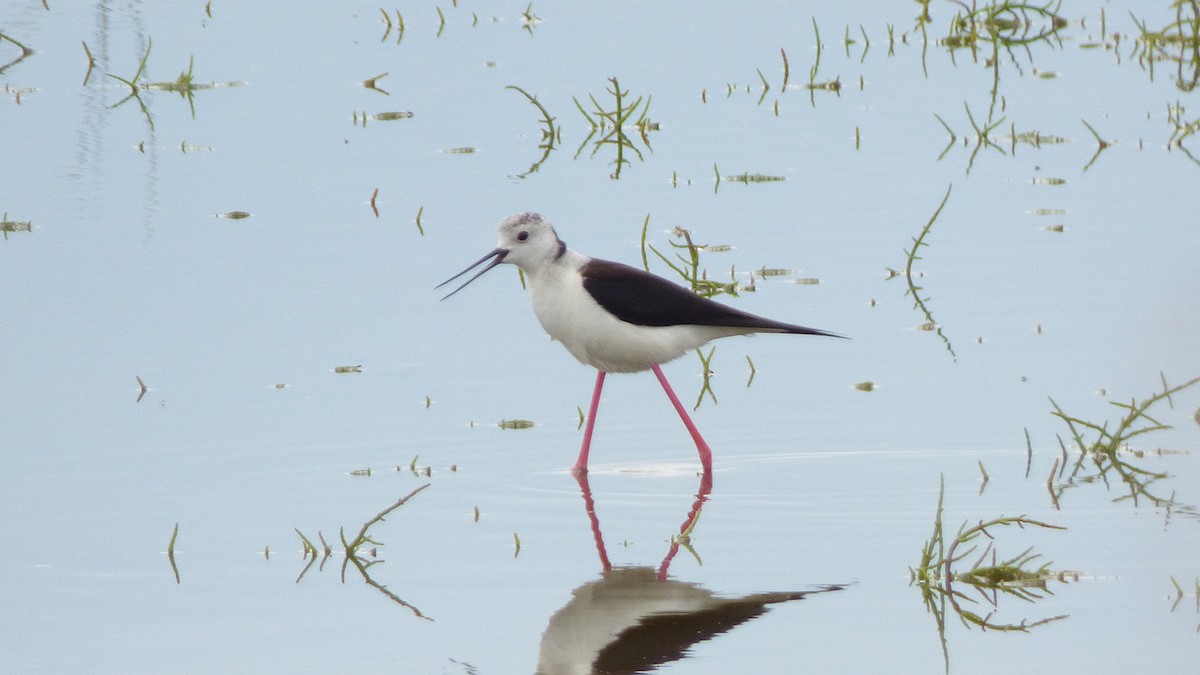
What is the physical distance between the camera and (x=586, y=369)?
785cm

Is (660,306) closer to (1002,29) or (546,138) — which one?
(546,138)

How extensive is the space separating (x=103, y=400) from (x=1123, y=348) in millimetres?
4940

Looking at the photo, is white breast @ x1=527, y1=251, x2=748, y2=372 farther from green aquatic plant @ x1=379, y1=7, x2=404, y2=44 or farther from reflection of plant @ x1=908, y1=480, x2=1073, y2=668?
green aquatic plant @ x1=379, y1=7, x2=404, y2=44

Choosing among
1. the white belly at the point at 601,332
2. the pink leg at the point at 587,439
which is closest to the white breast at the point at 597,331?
the white belly at the point at 601,332

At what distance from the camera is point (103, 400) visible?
7.25 m

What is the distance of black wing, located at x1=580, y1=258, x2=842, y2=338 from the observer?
6.77m

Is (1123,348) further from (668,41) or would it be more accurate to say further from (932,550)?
(668,41)

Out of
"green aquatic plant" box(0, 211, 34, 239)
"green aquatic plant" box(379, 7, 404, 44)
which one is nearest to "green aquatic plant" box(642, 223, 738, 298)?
"green aquatic plant" box(0, 211, 34, 239)

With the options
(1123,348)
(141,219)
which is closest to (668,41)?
(141,219)

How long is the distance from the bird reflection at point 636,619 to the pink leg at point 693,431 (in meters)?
0.85

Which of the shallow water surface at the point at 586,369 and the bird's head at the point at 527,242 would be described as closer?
the shallow water surface at the point at 586,369

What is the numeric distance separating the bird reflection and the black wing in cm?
130

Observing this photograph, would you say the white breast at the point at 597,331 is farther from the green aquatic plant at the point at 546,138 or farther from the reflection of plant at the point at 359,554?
the green aquatic plant at the point at 546,138

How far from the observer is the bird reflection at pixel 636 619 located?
4.81 metres
